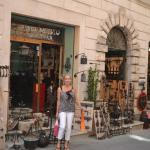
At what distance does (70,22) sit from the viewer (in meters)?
14.0

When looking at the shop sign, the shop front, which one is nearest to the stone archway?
the shop front

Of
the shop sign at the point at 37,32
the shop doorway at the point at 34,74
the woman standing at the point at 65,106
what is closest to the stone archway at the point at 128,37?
the shop sign at the point at 37,32

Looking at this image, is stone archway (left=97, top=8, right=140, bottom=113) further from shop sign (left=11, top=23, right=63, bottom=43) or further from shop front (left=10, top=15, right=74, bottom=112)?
shop sign (left=11, top=23, right=63, bottom=43)

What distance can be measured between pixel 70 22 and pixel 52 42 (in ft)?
3.00

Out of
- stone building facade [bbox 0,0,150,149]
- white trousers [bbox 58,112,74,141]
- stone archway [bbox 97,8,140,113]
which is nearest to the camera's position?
white trousers [bbox 58,112,74,141]

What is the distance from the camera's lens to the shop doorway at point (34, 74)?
1306 centimetres

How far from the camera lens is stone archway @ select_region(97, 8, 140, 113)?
52.9 feet

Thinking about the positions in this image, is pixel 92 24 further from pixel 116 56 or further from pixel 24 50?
pixel 116 56

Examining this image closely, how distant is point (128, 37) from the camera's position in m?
17.9

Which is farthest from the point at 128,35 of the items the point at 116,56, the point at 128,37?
the point at 116,56

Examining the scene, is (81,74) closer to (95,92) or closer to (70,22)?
(95,92)

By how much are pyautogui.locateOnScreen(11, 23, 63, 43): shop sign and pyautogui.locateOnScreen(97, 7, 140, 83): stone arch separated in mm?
2056

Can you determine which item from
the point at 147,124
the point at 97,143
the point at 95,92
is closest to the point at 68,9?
the point at 95,92

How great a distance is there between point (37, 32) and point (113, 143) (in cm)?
417
